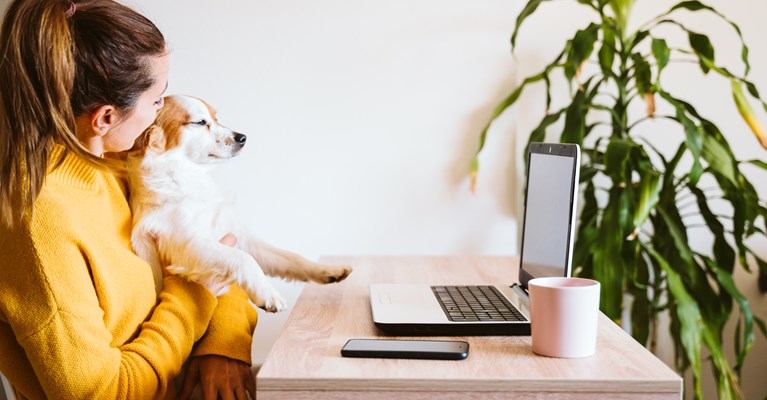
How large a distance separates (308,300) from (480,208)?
1106 mm

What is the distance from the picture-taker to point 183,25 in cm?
226

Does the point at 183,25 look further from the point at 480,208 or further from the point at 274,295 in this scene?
the point at 274,295

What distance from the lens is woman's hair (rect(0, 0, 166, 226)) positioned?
955mm

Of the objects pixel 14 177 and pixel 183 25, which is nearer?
pixel 14 177

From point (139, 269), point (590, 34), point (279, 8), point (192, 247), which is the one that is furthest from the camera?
point (279, 8)

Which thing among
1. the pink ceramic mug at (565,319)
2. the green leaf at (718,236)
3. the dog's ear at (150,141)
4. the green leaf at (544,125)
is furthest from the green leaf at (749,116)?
the dog's ear at (150,141)

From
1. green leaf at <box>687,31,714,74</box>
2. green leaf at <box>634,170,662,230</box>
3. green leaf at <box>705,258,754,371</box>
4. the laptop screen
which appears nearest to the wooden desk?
the laptop screen

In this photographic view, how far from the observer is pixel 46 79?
972 millimetres

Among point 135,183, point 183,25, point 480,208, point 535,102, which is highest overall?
point 183,25

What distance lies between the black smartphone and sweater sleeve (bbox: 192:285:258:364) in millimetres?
324

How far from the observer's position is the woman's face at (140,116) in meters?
1.11

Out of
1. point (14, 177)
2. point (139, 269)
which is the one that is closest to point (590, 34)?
point (139, 269)

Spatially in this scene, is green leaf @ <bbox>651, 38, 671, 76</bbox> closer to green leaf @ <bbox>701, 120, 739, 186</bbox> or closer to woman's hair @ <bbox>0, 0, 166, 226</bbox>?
green leaf @ <bbox>701, 120, 739, 186</bbox>

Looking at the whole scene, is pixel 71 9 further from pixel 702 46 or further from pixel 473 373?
pixel 702 46
